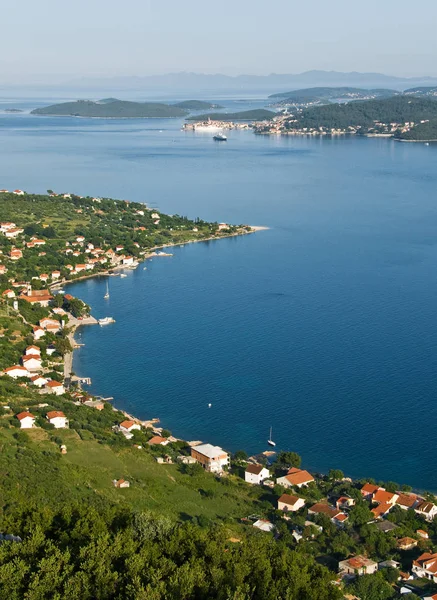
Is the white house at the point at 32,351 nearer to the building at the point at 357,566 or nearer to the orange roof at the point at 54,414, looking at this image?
the orange roof at the point at 54,414

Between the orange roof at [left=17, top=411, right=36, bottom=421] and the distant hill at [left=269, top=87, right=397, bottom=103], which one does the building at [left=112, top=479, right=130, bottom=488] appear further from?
the distant hill at [left=269, top=87, right=397, bottom=103]

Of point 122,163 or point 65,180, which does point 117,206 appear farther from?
point 122,163

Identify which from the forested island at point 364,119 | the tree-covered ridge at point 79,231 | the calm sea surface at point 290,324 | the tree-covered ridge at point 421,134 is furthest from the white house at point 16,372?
the forested island at point 364,119

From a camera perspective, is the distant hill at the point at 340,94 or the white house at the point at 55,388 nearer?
the white house at the point at 55,388

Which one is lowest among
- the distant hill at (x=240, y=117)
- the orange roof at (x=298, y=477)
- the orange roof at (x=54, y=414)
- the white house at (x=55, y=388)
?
the orange roof at (x=298, y=477)

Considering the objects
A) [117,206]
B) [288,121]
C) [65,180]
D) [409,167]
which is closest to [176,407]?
[117,206]
